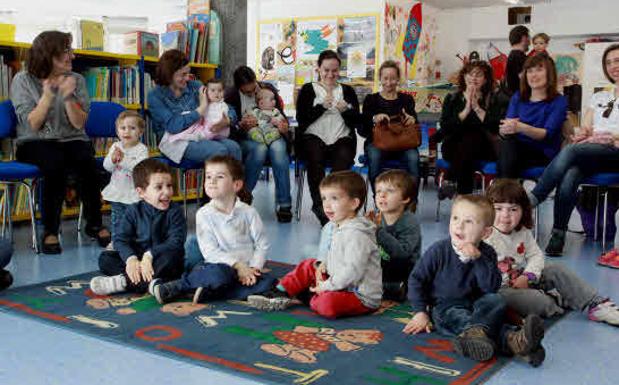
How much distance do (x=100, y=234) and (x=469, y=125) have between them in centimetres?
244

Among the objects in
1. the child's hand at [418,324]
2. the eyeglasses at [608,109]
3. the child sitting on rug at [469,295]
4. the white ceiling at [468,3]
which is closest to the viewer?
the child sitting on rug at [469,295]

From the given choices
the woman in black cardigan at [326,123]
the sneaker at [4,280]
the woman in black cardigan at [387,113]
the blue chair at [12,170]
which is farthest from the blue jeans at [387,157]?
the sneaker at [4,280]

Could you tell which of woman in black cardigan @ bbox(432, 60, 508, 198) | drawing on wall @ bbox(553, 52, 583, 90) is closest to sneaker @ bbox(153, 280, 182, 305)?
woman in black cardigan @ bbox(432, 60, 508, 198)

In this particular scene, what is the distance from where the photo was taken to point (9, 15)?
10977 millimetres

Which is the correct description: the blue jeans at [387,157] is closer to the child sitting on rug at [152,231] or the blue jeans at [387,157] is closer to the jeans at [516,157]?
the jeans at [516,157]

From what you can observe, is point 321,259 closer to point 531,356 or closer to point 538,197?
point 531,356

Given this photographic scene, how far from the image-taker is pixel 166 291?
2.54m

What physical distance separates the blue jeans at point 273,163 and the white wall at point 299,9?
4476 millimetres

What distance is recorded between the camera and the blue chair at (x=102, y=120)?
4133 millimetres

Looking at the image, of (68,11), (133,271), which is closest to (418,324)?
(133,271)

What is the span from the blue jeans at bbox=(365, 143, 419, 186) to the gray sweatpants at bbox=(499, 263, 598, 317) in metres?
2.01

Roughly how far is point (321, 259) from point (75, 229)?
2208mm

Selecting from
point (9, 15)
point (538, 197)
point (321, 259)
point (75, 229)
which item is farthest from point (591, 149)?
point (9, 15)

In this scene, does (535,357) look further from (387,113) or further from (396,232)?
(387,113)
